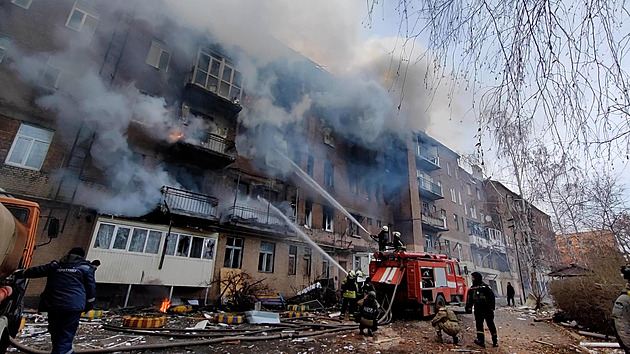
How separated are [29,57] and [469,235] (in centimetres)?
3600

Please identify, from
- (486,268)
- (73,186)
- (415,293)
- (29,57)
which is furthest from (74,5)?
(486,268)

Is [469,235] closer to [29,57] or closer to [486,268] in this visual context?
[486,268]

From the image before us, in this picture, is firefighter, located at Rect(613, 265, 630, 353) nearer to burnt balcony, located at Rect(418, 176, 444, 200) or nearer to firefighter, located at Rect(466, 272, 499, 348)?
firefighter, located at Rect(466, 272, 499, 348)

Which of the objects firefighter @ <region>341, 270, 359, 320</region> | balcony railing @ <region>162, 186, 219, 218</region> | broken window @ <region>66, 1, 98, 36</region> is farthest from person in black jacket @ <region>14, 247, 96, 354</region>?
broken window @ <region>66, 1, 98, 36</region>

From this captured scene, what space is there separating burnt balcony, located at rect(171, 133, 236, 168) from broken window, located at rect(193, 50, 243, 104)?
2743mm

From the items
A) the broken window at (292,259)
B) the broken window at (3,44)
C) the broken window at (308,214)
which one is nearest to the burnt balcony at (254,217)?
the broken window at (292,259)

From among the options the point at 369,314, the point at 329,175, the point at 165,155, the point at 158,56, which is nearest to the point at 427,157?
the point at 329,175

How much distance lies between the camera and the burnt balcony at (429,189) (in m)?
26.8

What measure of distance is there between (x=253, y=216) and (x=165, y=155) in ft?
17.9

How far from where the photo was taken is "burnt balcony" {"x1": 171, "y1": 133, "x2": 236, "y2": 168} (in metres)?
14.3

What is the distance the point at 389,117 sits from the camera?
24141 millimetres

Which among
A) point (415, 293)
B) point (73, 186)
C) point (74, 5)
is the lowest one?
point (415, 293)

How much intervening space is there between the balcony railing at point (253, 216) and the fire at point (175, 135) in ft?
14.4

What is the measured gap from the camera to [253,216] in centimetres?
1620
